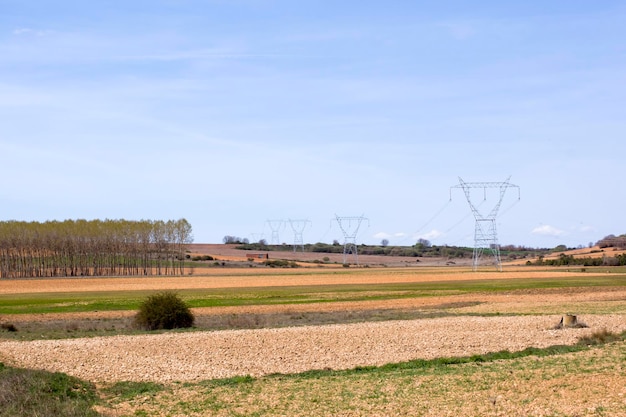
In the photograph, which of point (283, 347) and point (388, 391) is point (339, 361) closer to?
point (283, 347)

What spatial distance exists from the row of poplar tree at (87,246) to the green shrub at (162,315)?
→ 108306 mm

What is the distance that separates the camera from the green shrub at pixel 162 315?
4225 centimetres

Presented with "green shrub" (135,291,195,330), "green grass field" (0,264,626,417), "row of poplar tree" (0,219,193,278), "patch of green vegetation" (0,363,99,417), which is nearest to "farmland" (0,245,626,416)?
"green grass field" (0,264,626,417)

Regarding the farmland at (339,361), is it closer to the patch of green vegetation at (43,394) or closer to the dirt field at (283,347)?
the dirt field at (283,347)

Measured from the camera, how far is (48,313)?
5516 cm

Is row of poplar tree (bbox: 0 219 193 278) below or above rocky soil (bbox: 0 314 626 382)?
above

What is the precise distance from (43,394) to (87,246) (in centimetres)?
14502

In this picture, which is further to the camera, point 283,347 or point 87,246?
point 87,246

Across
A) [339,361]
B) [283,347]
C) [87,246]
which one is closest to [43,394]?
[339,361]

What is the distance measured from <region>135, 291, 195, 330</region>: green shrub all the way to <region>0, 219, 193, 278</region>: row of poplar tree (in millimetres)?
108306

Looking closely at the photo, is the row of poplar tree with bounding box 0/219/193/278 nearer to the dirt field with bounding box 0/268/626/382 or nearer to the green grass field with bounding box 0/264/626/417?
the dirt field with bounding box 0/268/626/382

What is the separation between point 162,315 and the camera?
139 ft

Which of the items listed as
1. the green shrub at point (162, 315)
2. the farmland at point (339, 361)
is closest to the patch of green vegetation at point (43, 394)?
the farmland at point (339, 361)

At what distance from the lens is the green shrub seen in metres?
42.2
